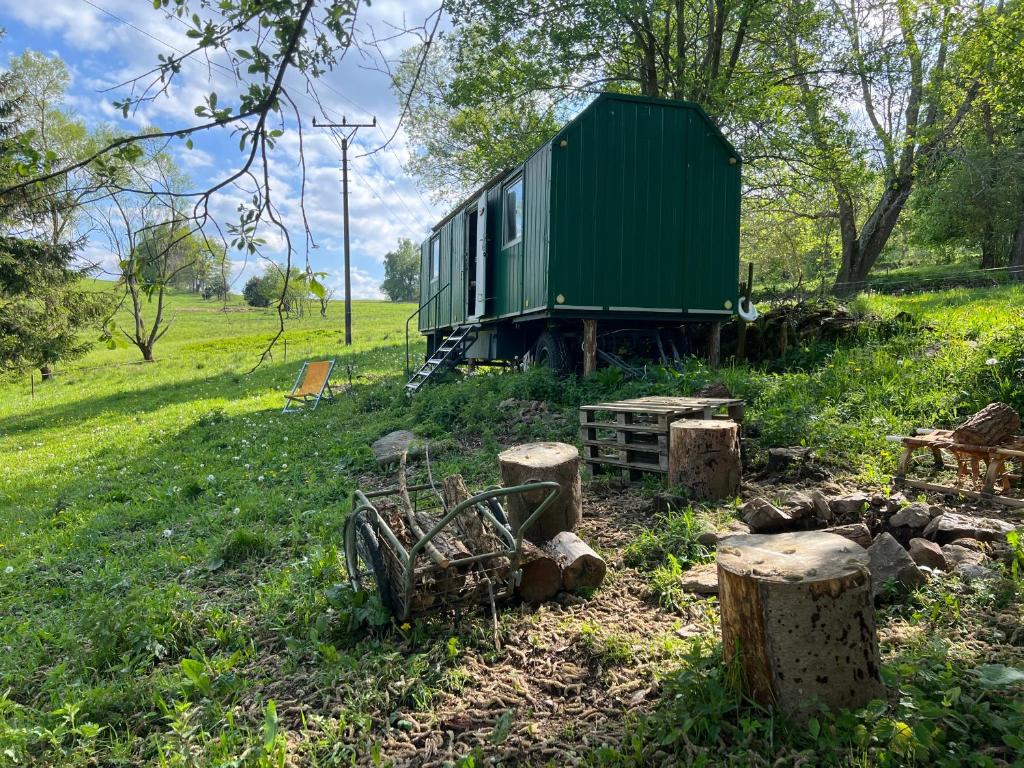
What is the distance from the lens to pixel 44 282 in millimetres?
14422

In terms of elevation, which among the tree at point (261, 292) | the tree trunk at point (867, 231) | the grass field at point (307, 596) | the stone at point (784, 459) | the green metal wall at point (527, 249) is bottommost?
the grass field at point (307, 596)

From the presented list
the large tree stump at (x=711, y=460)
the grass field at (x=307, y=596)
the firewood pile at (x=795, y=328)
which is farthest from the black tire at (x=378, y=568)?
the firewood pile at (x=795, y=328)

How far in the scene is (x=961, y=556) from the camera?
300 centimetres

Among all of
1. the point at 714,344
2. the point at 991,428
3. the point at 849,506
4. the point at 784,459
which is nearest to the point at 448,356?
the point at 714,344

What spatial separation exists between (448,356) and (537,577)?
8.78 metres

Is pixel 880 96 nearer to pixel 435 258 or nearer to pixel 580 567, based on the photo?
pixel 435 258

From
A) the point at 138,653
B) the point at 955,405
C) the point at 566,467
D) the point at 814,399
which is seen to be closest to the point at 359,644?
the point at 138,653

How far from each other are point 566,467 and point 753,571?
71.4 inches

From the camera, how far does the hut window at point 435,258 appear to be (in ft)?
50.9

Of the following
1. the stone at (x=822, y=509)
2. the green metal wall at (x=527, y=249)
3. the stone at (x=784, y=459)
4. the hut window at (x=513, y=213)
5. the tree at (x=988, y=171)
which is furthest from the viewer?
the tree at (x=988, y=171)

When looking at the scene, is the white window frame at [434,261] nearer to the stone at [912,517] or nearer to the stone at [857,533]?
the stone at [912,517]

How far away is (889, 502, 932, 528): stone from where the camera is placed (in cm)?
338

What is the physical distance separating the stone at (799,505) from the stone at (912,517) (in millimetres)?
412

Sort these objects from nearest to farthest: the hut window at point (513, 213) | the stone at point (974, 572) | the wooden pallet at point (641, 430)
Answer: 1. the stone at point (974, 572)
2. the wooden pallet at point (641, 430)
3. the hut window at point (513, 213)
